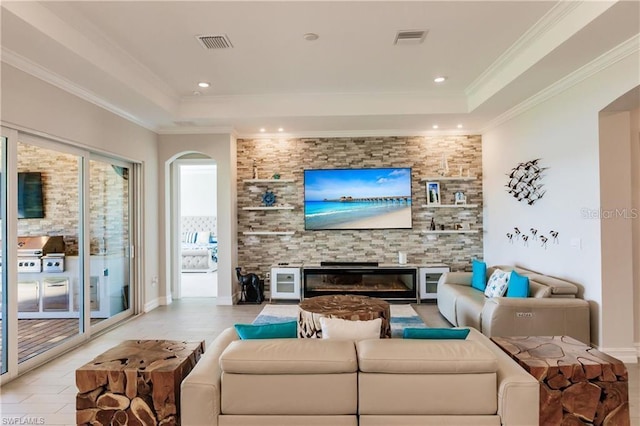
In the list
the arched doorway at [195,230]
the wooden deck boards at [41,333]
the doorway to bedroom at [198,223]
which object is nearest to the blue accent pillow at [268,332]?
the wooden deck boards at [41,333]

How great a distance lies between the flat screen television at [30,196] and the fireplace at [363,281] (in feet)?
12.1

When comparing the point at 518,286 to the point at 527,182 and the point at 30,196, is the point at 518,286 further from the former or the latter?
the point at 30,196

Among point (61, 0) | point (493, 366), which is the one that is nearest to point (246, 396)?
point (493, 366)

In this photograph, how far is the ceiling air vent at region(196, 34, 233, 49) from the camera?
347 cm

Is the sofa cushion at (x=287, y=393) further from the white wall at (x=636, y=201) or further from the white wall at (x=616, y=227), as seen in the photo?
the white wall at (x=636, y=201)

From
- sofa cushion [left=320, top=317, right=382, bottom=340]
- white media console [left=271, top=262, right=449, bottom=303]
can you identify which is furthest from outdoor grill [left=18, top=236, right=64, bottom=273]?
sofa cushion [left=320, top=317, right=382, bottom=340]

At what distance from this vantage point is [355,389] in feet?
6.27

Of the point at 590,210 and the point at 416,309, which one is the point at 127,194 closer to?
the point at 416,309

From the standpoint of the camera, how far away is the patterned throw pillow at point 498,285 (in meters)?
4.18

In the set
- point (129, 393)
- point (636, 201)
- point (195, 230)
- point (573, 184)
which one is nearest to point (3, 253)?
point (129, 393)

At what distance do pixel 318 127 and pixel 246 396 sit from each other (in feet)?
15.5

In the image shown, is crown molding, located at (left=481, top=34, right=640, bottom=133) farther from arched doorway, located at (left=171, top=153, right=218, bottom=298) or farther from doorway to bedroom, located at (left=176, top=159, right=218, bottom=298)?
doorway to bedroom, located at (left=176, top=159, right=218, bottom=298)

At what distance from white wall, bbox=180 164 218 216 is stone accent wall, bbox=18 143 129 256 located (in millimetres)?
6531

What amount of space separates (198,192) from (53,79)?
334 inches
